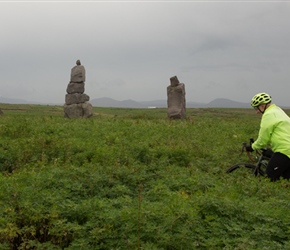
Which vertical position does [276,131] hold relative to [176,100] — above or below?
below

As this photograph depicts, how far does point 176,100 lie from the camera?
33250mm

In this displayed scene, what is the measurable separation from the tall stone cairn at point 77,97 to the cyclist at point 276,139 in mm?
28691

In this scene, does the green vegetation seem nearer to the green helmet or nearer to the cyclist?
the cyclist

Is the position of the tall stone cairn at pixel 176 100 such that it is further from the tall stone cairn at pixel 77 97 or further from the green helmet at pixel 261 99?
the green helmet at pixel 261 99

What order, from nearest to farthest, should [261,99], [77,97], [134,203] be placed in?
[134,203] → [261,99] → [77,97]

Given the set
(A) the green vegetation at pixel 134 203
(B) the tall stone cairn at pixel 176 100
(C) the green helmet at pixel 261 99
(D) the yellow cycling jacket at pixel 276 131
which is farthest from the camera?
(B) the tall stone cairn at pixel 176 100

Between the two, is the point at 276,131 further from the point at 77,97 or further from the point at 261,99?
the point at 77,97

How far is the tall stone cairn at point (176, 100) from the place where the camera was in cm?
3253

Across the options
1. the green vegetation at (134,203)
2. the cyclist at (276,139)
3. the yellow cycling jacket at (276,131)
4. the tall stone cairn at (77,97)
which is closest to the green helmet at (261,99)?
the cyclist at (276,139)

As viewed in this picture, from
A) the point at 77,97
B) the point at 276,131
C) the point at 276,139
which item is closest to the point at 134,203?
the point at 276,139

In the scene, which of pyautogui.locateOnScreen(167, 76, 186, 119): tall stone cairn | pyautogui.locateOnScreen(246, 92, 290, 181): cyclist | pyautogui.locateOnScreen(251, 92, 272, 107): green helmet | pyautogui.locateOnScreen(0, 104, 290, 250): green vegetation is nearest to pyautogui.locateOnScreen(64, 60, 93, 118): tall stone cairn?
pyautogui.locateOnScreen(167, 76, 186, 119): tall stone cairn

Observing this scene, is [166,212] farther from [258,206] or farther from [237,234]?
[258,206]

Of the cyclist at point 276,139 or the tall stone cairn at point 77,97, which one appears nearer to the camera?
the cyclist at point 276,139

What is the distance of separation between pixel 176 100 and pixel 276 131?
24020mm
